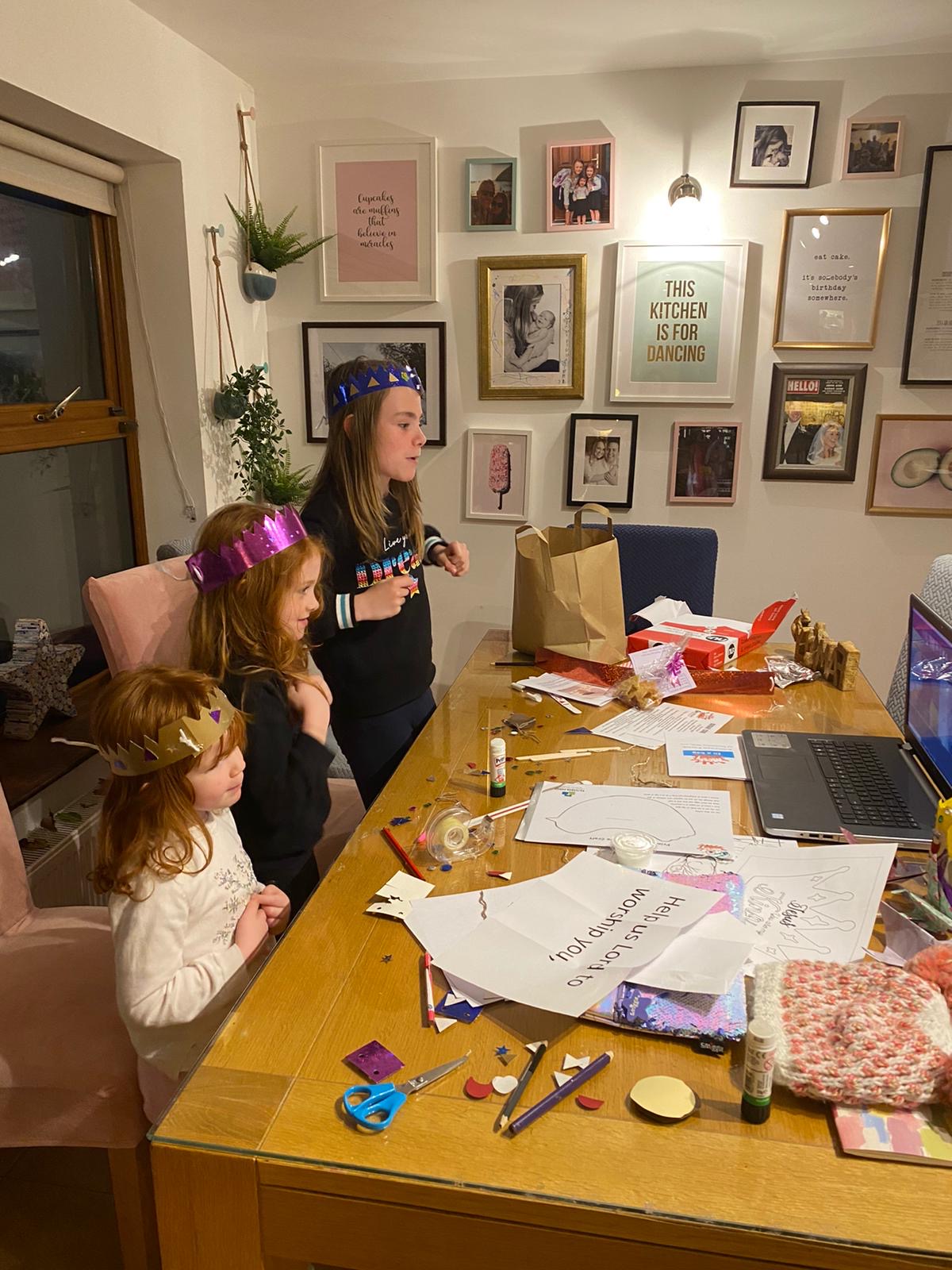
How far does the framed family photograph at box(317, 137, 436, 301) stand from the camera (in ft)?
10.2

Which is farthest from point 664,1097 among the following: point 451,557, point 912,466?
point 912,466

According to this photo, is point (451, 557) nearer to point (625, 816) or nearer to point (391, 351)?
point (625, 816)

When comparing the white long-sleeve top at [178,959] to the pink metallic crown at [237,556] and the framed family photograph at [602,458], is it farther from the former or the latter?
the framed family photograph at [602,458]

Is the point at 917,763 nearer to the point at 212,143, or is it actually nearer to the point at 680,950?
the point at 680,950

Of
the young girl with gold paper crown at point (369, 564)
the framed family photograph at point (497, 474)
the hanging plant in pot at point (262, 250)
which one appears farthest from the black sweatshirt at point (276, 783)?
the hanging plant in pot at point (262, 250)

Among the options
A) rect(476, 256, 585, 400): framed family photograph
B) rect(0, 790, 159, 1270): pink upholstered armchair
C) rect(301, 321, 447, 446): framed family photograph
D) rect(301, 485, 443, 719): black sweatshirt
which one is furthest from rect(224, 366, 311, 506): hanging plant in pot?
rect(0, 790, 159, 1270): pink upholstered armchair

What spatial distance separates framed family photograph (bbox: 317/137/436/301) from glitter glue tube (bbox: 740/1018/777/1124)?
9.49 ft

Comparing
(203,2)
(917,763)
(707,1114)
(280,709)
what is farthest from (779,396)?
(707,1114)

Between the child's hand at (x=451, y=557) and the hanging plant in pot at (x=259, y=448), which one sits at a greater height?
the hanging plant in pot at (x=259, y=448)

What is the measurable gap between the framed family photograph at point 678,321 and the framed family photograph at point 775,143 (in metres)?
0.21

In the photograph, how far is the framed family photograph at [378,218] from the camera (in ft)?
10.2

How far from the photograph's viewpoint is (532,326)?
10.3 feet

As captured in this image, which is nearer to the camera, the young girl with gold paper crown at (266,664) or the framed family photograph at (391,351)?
the young girl with gold paper crown at (266,664)

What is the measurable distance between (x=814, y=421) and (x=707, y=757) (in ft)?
6.33
